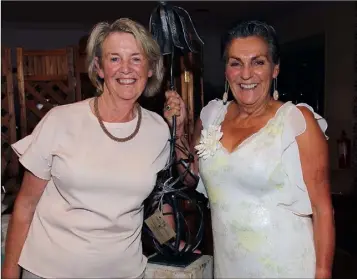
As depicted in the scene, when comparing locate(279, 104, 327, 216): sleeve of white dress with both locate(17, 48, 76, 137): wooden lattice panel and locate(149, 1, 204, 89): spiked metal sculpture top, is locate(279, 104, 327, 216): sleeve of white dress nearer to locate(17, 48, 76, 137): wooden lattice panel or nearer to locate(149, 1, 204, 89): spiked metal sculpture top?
locate(149, 1, 204, 89): spiked metal sculpture top

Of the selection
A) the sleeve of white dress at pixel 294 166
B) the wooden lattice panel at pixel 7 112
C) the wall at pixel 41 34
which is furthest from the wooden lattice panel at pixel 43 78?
the wall at pixel 41 34

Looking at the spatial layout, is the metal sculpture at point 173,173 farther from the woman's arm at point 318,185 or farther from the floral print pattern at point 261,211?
the woman's arm at point 318,185

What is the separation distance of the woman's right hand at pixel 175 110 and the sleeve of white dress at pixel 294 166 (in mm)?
352

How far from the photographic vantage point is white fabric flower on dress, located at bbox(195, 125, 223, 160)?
1299 mm

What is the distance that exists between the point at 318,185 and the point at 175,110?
472 millimetres

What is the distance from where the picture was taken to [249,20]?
1295mm

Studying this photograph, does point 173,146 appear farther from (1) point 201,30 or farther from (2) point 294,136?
(1) point 201,30

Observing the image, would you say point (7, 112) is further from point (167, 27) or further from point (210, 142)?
point (210, 142)

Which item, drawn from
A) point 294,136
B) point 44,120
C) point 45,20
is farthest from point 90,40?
point 45,20

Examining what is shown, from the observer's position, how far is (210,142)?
131 cm

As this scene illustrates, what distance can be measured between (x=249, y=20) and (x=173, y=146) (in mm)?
424

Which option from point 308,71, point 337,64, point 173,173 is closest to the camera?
point 173,173

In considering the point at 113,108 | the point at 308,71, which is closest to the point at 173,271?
the point at 113,108

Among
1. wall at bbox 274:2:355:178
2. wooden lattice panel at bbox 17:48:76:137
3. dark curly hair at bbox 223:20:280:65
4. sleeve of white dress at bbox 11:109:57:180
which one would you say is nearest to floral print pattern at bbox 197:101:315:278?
dark curly hair at bbox 223:20:280:65
